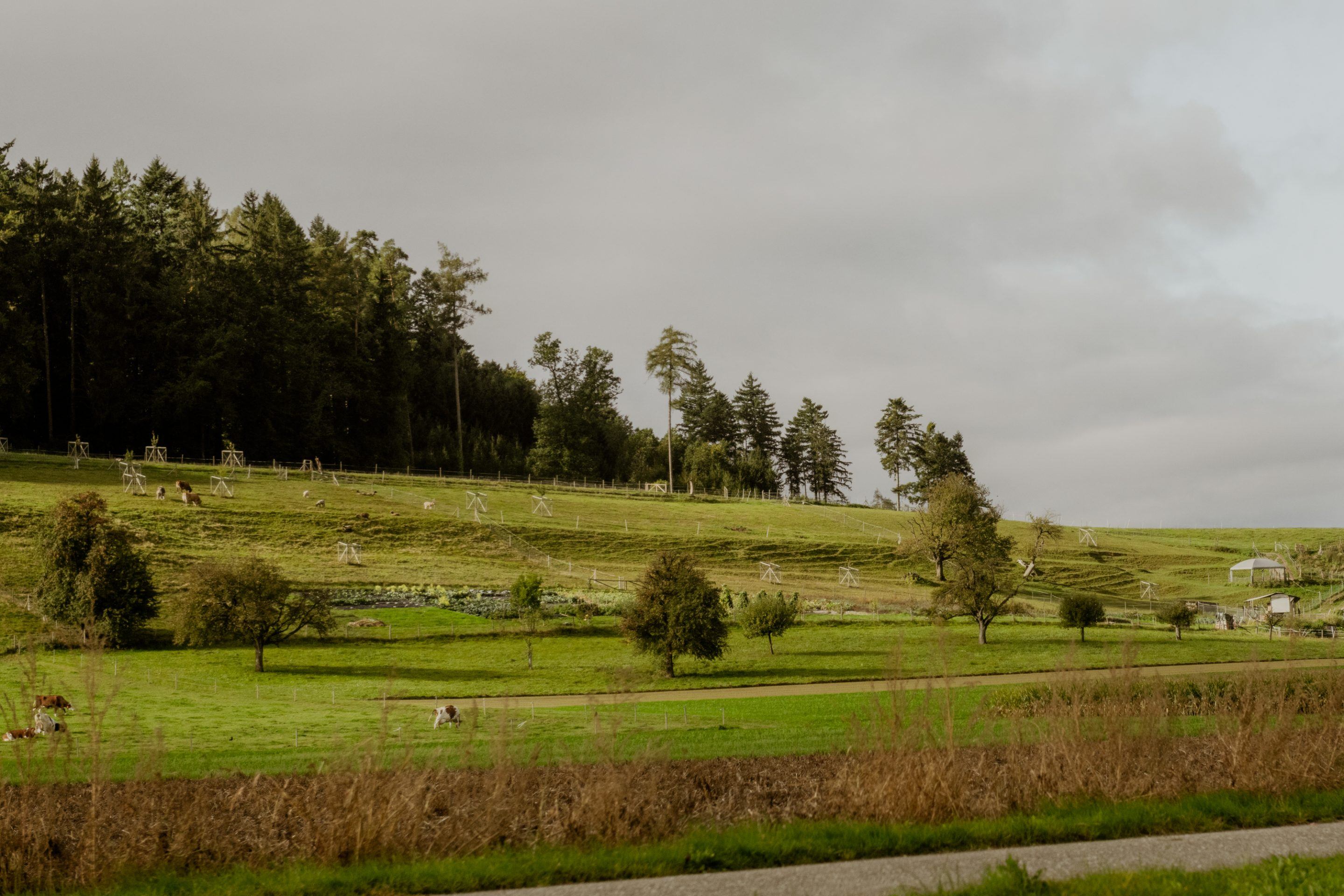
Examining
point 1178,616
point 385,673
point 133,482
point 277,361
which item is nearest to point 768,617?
point 385,673

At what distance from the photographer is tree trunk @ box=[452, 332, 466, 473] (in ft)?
329

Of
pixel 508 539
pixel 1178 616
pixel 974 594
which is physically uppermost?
pixel 508 539

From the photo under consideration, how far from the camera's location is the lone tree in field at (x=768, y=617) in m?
40.2

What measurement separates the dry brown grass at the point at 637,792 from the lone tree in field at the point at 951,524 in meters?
51.2

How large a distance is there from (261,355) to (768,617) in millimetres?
62822

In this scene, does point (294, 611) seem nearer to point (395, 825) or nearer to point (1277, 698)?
point (395, 825)

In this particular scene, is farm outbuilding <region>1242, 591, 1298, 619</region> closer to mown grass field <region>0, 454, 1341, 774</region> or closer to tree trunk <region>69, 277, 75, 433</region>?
mown grass field <region>0, 454, 1341, 774</region>

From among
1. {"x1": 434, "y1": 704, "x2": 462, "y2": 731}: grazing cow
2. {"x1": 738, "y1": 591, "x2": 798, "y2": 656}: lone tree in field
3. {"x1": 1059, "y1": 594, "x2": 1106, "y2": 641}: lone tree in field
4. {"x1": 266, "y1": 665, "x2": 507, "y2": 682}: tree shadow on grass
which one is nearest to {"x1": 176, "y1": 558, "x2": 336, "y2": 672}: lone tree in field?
{"x1": 266, "y1": 665, "x2": 507, "y2": 682}: tree shadow on grass

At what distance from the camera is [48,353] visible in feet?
257

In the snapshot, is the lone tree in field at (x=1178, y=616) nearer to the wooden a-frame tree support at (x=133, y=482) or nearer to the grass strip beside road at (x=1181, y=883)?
the grass strip beside road at (x=1181, y=883)

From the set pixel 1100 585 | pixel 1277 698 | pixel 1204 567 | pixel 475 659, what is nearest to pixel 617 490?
pixel 1100 585

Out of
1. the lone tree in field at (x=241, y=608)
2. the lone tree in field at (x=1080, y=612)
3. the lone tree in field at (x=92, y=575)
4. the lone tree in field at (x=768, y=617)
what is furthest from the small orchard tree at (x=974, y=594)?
the lone tree in field at (x=92, y=575)

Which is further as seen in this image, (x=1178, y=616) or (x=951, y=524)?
(x=951, y=524)

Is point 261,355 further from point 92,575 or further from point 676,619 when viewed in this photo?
point 676,619
